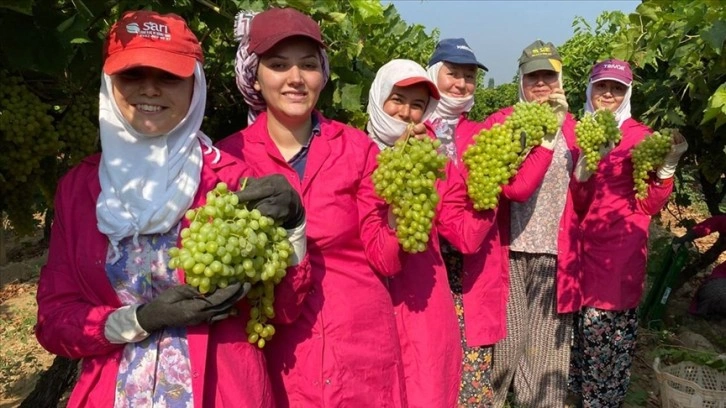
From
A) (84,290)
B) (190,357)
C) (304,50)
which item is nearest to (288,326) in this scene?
(190,357)

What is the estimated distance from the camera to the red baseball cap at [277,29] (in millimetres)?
1947

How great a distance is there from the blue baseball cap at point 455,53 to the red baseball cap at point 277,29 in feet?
3.88

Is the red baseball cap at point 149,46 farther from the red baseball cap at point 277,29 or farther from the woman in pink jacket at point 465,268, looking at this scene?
the woman in pink jacket at point 465,268

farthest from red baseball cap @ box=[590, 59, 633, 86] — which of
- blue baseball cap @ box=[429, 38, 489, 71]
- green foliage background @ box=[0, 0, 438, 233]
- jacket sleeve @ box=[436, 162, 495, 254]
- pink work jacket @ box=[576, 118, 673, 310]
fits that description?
jacket sleeve @ box=[436, 162, 495, 254]

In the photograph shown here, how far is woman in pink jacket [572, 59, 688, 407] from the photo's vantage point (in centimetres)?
353

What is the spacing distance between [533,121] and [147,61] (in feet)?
5.42

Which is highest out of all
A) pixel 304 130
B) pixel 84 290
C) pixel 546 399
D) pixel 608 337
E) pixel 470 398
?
pixel 304 130

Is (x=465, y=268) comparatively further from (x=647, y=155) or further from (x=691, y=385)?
(x=691, y=385)

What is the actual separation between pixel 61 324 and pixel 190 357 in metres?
0.36

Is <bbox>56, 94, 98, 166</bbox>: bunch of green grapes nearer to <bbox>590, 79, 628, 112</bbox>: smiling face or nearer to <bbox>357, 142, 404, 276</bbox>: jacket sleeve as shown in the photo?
<bbox>357, 142, 404, 276</bbox>: jacket sleeve

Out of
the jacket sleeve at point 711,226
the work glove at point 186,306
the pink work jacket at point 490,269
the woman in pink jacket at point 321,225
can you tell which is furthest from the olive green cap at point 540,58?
the jacket sleeve at point 711,226

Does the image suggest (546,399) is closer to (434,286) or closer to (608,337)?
(608,337)

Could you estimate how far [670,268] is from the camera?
5.74 metres

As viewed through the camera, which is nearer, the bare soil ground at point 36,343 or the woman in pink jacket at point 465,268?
the woman in pink jacket at point 465,268
